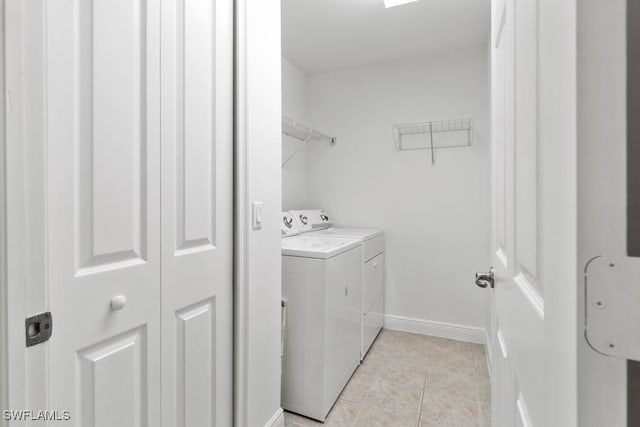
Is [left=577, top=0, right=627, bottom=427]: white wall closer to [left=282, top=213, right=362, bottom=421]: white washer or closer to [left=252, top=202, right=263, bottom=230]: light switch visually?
[left=252, top=202, right=263, bottom=230]: light switch

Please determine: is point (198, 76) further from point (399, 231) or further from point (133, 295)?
point (399, 231)

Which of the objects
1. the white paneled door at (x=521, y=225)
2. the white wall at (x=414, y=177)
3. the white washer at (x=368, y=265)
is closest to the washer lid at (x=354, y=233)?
the white washer at (x=368, y=265)

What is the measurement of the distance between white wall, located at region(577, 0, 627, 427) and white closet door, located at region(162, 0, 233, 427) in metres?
0.97

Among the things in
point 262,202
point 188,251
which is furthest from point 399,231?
point 188,251

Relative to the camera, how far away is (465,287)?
2.66 meters

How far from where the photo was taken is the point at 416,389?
196cm

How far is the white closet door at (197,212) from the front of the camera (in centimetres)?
96

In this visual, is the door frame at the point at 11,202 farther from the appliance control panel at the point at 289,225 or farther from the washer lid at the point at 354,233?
the washer lid at the point at 354,233

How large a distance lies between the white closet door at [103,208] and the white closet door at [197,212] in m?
0.05

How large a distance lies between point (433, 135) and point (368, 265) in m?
1.30

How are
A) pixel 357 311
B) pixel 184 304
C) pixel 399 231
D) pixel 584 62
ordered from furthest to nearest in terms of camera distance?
pixel 399 231 < pixel 357 311 < pixel 184 304 < pixel 584 62

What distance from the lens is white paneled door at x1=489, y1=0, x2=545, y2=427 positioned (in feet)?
1.70

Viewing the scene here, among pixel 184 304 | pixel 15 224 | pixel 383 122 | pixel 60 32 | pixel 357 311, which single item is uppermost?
pixel 383 122

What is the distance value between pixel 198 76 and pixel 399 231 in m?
2.25
